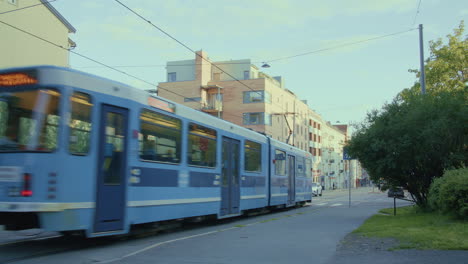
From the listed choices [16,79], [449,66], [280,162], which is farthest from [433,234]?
[449,66]

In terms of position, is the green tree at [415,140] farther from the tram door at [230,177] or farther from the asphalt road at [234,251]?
the asphalt road at [234,251]

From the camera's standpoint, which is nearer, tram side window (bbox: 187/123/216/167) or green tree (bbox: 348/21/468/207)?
tram side window (bbox: 187/123/216/167)

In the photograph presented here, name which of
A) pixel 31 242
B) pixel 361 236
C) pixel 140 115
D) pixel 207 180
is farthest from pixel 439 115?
pixel 31 242

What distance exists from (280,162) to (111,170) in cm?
1252

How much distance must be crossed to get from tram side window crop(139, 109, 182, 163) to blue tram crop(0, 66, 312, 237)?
0.08 feet

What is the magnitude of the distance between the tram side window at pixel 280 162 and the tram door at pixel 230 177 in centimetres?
471

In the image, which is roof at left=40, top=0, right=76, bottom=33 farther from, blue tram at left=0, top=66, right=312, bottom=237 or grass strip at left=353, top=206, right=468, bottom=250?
grass strip at left=353, top=206, right=468, bottom=250

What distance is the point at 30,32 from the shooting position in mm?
30734

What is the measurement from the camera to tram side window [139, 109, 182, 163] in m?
10.8

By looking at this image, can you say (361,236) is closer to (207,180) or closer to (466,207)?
(466,207)

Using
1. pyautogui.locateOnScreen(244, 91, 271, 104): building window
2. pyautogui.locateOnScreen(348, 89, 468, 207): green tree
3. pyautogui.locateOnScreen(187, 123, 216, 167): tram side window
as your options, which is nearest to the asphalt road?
pyautogui.locateOnScreen(187, 123, 216, 167): tram side window

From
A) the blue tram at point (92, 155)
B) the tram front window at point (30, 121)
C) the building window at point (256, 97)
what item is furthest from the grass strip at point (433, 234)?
the building window at point (256, 97)

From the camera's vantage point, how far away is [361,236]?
11078 mm

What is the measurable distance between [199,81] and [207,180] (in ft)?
157
